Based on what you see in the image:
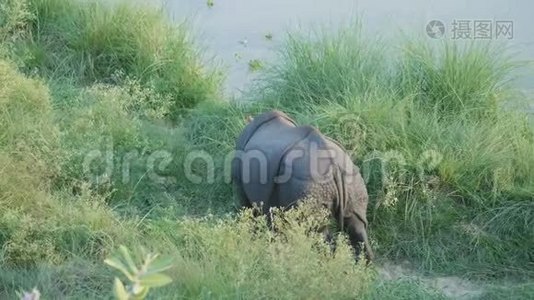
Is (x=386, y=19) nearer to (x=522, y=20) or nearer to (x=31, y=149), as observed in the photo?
(x=522, y=20)

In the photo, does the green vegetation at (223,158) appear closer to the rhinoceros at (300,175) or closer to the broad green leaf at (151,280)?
the rhinoceros at (300,175)

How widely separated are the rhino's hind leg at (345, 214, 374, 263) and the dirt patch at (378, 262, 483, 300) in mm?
165

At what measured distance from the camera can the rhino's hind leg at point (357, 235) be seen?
4.62 m

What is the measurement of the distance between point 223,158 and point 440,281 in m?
1.48

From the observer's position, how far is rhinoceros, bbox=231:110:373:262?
4422 mm

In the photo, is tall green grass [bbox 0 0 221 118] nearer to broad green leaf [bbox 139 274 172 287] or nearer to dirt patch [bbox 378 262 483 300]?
dirt patch [bbox 378 262 483 300]

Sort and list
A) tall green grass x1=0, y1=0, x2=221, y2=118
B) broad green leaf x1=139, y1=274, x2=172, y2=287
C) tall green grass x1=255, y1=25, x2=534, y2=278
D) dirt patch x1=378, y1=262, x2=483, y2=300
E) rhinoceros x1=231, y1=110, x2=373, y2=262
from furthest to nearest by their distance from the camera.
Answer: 1. tall green grass x1=0, y1=0, x2=221, y2=118
2. tall green grass x1=255, y1=25, x2=534, y2=278
3. dirt patch x1=378, y1=262, x2=483, y2=300
4. rhinoceros x1=231, y1=110, x2=373, y2=262
5. broad green leaf x1=139, y1=274, x2=172, y2=287

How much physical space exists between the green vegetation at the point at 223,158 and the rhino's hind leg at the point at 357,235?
0.24m

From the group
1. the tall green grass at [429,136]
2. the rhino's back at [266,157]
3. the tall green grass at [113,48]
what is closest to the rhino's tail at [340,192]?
the rhino's back at [266,157]

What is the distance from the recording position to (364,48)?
6.02m

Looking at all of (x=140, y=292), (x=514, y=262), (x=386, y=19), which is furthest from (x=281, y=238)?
(x=386, y=19)

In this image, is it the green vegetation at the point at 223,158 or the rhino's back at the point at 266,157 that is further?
the rhino's back at the point at 266,157

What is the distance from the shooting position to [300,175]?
14.5 feet

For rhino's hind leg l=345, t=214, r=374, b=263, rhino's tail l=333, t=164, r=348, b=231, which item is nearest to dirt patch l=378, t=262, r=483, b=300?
rhino's hind leg l=345, t=214, r=374, b=263
